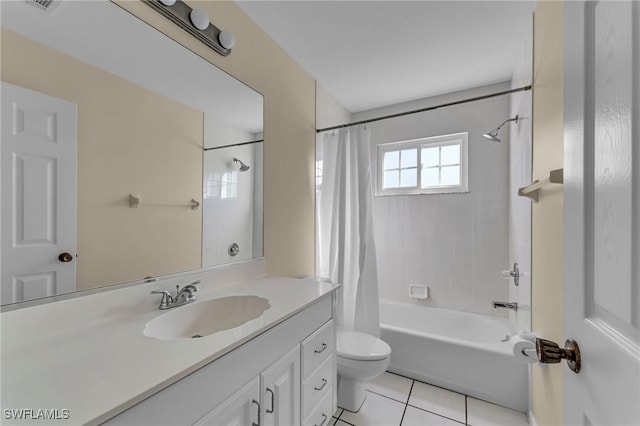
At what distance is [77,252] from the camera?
88cm

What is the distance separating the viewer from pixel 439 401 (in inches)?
68.7

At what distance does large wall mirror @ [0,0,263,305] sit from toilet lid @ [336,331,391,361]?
1.02 meters

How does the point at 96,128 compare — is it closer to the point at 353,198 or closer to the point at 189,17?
the point at 189,17

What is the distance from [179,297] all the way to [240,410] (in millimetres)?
524

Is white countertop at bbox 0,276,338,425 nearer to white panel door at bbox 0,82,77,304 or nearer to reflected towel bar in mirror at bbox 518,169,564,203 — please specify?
white panel door at bbox 0,82,77,304

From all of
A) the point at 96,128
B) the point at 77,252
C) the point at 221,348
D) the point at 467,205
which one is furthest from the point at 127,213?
the point at 467,205

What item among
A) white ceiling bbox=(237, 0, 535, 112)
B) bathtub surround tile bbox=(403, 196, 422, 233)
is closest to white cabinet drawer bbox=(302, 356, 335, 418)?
bathtub surround tile bbox=(403, 196, 422, 233)

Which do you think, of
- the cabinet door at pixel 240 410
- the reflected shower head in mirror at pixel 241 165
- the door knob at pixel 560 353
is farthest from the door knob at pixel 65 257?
the door knob at pixel 560 353

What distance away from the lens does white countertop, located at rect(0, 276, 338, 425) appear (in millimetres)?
501

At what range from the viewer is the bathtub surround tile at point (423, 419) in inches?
61.1

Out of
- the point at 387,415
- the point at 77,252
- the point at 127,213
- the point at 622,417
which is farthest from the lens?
the point at 387,415

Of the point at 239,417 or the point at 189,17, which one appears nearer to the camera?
the point at 239,417

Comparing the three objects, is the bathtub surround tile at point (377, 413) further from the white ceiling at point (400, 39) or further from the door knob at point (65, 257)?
the white ceiling at point (400, 39)

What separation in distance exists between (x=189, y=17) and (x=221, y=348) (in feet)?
4.80
